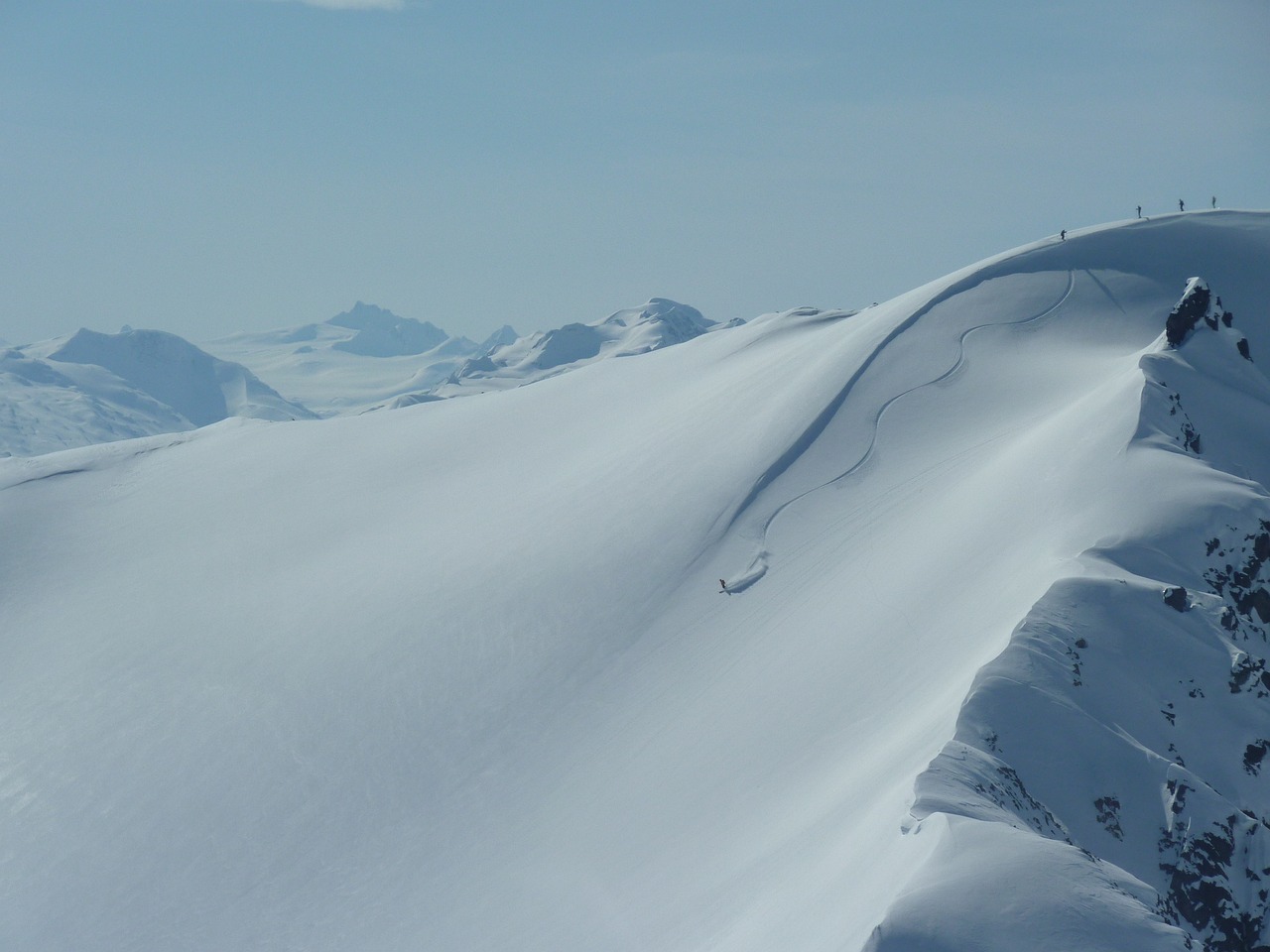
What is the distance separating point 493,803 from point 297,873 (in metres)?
6.67

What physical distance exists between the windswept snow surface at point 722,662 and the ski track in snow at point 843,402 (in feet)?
0.75

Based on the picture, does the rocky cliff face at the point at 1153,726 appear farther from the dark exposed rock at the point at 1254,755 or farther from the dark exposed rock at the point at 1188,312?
the dark exposed rock at the point at 1188,312

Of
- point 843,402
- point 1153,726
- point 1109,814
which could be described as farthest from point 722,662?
point 843,402

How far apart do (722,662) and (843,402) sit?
59.2 feet

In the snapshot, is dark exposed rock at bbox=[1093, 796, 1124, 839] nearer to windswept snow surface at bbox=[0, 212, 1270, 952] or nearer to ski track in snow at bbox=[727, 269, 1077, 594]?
windswept snow surface at bbox=[0, 212, 1270, 952]

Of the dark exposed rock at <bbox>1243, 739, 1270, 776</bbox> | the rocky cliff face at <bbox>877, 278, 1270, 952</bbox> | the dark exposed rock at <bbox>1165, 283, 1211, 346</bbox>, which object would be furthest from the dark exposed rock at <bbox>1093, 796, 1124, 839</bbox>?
the dark exposed rock at <bbox>1165, 283, 1211, 346</bbox>

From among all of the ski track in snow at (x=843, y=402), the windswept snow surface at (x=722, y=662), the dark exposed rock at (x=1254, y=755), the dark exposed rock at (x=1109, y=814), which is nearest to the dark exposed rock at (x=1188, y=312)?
the windswept snow surface at (x=722, y=662)

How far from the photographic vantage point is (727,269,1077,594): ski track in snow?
158 ft

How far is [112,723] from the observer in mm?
49469

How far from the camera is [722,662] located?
43.2 metres

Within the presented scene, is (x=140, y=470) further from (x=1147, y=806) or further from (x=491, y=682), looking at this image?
(x=1147, y=806)

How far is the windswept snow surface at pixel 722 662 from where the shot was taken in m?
29.1

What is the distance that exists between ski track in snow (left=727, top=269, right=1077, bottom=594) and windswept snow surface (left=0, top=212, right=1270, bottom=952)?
23cm

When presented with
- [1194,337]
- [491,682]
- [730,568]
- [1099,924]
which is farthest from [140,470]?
[1099,924]
